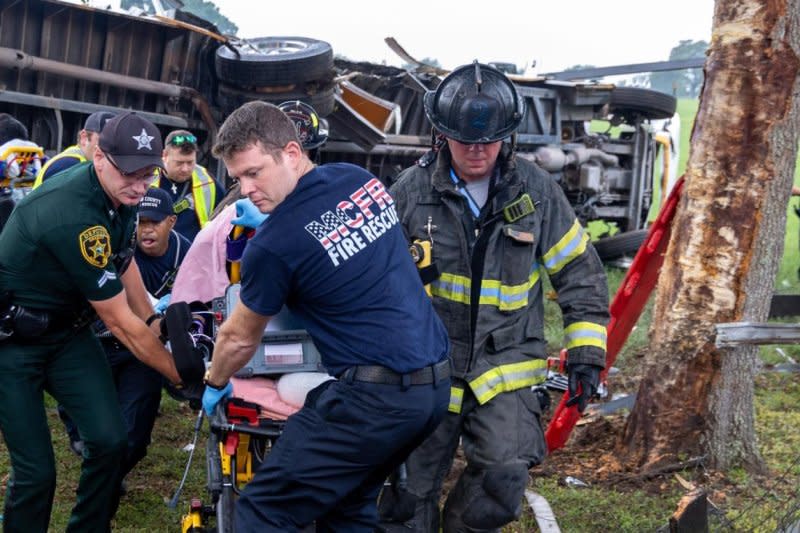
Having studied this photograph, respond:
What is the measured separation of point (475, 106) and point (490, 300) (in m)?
0.77

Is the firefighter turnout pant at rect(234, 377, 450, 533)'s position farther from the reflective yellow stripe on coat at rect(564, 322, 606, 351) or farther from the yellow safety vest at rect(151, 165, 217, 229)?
the yellow safety vest at rect(151, 165, 217, 229)

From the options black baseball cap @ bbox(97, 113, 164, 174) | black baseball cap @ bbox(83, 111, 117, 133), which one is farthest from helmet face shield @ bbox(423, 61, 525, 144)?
black baseball cap @ bbox(83, 111, 117, 133)

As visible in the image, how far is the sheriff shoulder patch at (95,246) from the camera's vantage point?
3705mm

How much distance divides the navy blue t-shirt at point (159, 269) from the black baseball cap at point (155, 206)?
0.24 m

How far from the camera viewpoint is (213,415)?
3654mm

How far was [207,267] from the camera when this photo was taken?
406 cm

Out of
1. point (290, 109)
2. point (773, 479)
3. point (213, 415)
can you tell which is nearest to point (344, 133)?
point (290, 109)

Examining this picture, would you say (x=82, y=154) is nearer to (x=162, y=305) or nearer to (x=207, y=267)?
(x=162, y=305)

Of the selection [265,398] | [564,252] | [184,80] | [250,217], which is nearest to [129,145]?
[250,217]

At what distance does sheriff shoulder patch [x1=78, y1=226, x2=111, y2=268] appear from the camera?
3.71m

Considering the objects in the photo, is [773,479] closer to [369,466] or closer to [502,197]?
[502,197]

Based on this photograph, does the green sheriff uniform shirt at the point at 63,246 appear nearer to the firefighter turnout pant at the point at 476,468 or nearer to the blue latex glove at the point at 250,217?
the blue latex glove at the point at 250,217

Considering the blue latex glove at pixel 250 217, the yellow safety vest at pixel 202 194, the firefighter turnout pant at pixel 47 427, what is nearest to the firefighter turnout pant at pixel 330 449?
the blue latex glove at pixel 250 217

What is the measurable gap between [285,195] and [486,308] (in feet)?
3.61
